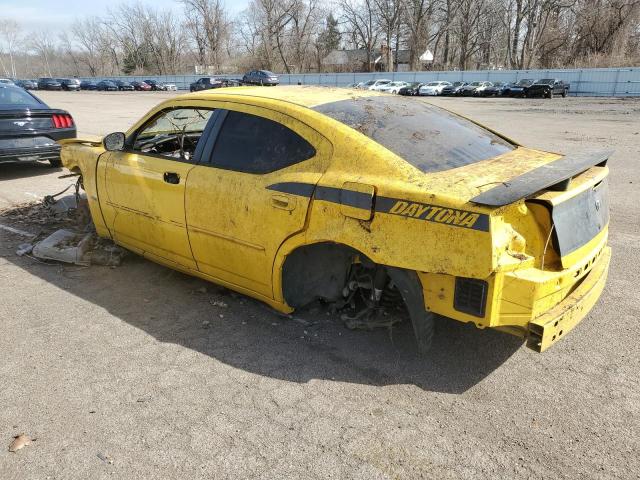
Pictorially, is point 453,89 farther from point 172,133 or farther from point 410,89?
point 172,133

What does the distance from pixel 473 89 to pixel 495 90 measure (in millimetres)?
1746

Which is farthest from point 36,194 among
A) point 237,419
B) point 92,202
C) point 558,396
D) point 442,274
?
point 558,396

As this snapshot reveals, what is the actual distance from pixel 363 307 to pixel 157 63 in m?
93.3

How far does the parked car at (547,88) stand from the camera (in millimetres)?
34688

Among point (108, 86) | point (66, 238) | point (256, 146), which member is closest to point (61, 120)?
point (66, 238)

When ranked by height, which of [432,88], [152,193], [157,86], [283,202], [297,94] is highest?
[297,94]

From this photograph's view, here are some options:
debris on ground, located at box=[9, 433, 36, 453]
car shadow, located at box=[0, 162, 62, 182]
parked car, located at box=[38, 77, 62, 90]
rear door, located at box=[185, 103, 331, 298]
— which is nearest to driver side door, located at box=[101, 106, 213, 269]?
rear door, located at box=[185, 103, 331, 298]

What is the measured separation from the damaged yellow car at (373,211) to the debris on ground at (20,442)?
1572 millimetres

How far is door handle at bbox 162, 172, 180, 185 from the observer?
3660mm

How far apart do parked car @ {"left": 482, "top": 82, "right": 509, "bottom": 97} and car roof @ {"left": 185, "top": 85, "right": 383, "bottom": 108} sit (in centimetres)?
3801

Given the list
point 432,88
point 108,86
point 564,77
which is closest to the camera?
point 564,77

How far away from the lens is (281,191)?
3094 mm

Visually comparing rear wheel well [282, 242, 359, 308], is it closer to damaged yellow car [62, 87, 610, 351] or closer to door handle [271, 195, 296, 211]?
damaged yellow car [62, 87, 610, 351]

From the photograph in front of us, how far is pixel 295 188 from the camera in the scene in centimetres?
303
